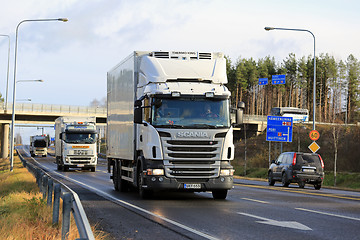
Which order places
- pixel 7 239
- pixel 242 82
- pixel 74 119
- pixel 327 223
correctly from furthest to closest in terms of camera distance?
pixel 242 82, pixel 74 119, pixel 327 223, pixel 7 239

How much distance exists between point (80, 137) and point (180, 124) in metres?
26.9

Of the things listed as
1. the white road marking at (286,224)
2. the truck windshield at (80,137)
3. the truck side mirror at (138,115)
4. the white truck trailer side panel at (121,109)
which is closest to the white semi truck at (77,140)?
the truck windshield at (80,137)

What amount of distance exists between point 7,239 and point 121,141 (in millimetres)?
12475

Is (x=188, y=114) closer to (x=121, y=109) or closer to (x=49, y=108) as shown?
(x=121, y=109)

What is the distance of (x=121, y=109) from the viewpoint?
20859 mm

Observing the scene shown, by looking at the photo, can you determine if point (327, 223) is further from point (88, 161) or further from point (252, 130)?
point (252, 130)

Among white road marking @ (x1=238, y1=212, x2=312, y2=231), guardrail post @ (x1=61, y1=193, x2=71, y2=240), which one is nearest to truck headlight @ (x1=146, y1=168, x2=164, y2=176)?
white road marking @ (x1=238, y1=212, x2=312, y2=231)

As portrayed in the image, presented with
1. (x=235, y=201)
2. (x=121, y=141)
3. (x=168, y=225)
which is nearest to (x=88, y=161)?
(x=121, y=141)

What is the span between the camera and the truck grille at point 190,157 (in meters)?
16.7

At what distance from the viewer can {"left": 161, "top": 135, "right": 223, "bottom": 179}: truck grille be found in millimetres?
16656

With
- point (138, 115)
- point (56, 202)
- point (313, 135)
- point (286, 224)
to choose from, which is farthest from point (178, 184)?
point (313, 135)

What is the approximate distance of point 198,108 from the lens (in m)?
17.0

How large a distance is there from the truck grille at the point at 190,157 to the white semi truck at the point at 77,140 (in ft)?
87.6

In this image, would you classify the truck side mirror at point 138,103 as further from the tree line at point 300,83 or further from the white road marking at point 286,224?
the tree line at point 300,83
